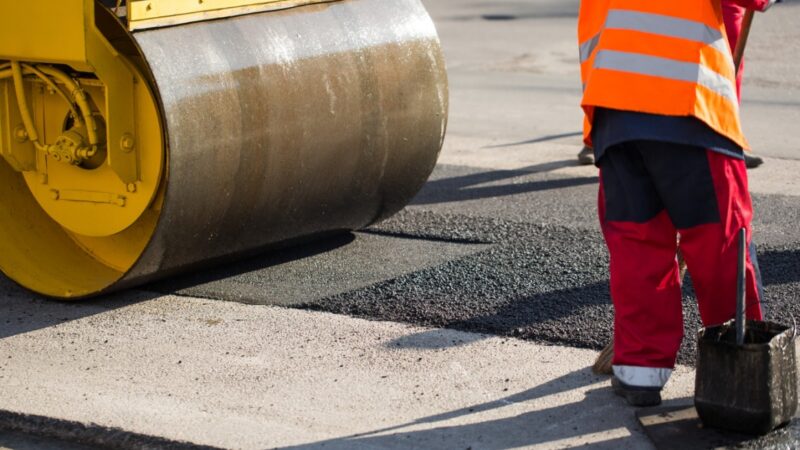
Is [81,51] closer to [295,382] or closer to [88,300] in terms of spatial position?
[88,300]

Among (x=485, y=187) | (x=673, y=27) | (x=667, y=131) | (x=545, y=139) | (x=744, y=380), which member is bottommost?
(x=545, y=139)

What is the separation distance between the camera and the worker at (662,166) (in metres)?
3.94

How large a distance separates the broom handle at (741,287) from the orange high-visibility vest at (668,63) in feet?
0.93

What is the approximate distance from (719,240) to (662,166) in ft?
0.89

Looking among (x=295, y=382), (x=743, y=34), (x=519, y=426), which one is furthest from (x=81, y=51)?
(x=743, y=34)

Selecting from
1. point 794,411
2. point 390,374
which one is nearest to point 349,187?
point 390,374

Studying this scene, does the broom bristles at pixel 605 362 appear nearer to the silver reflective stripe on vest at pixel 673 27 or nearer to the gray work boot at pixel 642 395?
the gray work boot at pixel 642 395

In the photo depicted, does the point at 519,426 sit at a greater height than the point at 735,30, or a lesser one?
lesser

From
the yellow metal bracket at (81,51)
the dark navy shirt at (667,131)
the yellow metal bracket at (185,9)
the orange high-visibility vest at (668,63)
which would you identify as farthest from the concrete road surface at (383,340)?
the yellow metal bracket at (185,9)

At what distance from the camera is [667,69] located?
395cm

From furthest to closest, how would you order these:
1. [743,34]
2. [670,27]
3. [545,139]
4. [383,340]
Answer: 1. [545,139]
2. [383,340]
3. [743,34]
4. [670,27]

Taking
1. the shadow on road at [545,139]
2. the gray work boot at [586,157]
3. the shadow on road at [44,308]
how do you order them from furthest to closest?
the shadow on road at [545,139] < the gray work boot at [586,157] < the shadow on road at [44,308]

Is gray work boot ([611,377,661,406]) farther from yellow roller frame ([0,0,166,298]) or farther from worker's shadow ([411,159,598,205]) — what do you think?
worker's shadow ([411,159,598,205])

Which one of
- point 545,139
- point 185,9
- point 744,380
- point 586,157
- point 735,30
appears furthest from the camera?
point 545,139
